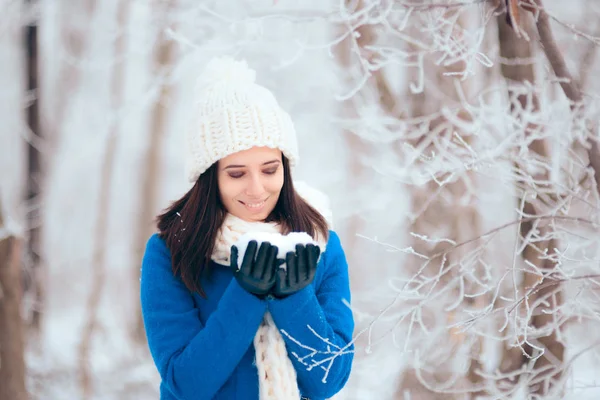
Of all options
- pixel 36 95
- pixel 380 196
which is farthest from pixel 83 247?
pixel 380 196

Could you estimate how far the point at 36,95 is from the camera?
23.1ft

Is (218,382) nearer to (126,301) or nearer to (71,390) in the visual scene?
(71,390)

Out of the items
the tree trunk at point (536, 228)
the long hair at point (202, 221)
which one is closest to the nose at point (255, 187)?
the long hair at point (202, 221)

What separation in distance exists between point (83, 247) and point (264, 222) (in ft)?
47.3

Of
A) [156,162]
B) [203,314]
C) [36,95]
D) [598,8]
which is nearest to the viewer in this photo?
[203,314]

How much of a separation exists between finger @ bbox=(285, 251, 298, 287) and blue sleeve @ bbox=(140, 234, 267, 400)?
110 millimetres

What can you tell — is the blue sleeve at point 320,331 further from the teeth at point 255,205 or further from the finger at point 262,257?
the teeth at point 255,205

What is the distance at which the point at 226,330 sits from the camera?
70.1 inches

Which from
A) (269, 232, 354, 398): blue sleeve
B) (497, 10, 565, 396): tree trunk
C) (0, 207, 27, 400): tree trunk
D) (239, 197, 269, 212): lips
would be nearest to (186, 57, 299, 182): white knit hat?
(239, 197, 269, 212): lips

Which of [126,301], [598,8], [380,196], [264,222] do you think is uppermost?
[598,8]

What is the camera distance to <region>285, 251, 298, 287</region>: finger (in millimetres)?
1728

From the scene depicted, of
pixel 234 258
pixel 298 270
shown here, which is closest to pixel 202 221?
pixel 234 258

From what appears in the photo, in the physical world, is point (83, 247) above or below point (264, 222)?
below

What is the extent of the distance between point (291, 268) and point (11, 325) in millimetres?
3152
